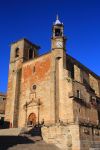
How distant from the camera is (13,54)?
43062mm

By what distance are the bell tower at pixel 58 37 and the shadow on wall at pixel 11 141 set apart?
51.5 ft

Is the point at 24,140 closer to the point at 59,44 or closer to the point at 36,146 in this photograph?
the point at 36,146

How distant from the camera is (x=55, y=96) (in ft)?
106

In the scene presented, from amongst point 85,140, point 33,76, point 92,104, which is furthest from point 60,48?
point 85,140

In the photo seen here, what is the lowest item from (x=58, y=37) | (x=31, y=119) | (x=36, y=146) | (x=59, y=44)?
(x=36, y=146)

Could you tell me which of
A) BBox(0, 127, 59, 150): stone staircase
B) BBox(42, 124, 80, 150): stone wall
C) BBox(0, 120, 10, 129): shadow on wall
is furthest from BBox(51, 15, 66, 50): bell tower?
BBox(0, 120, 10, 129): shadow on wall

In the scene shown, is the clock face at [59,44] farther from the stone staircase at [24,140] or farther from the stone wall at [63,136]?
the stone staircase at [24,140]

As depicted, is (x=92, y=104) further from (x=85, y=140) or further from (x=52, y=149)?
(x=52, y=149)

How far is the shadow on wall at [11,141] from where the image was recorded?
22.5 metres

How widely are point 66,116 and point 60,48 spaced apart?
1087 centimetres

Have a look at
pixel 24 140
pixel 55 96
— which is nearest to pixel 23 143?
pixel 24 140

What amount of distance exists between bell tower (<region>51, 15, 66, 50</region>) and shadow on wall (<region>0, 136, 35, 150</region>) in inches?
618

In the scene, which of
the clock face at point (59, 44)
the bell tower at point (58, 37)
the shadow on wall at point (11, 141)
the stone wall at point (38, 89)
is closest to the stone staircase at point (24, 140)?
the shadow on wall at point (11, 141)

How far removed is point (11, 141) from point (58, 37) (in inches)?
741
